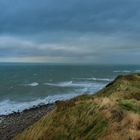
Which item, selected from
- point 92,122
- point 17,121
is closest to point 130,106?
point 92,122

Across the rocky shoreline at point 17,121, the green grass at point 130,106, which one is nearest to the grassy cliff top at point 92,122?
the green grass at point 130,106

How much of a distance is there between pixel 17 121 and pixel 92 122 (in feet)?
59.8

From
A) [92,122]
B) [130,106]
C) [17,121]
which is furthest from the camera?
[17,121]

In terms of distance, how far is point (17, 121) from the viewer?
32.5 meters

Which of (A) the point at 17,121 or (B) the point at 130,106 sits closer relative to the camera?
(B) the point at 130,106

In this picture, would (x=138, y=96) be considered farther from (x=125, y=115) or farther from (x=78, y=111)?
(x=125, y=115)

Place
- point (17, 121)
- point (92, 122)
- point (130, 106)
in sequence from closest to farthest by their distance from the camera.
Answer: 1. point (92, 122)
2. point (130, 106)
3. point (17, 121)

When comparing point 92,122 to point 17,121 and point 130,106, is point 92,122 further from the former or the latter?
point 17,121

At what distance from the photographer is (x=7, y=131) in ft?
91.0

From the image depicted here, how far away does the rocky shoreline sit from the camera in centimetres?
2713

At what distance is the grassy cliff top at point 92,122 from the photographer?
1309cm

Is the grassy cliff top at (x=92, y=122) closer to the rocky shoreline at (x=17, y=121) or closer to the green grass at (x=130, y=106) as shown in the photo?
the green grass at (x=130, y=106)

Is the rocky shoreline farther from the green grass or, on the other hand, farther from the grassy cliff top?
the green grass

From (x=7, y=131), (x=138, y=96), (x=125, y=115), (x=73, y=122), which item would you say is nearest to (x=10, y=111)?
(x=7, y=131)
